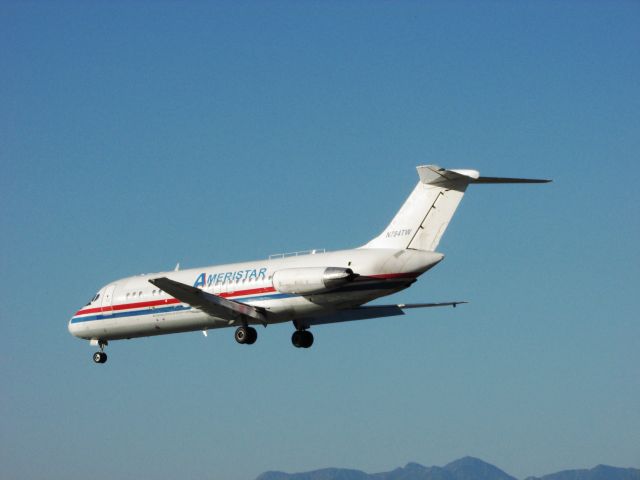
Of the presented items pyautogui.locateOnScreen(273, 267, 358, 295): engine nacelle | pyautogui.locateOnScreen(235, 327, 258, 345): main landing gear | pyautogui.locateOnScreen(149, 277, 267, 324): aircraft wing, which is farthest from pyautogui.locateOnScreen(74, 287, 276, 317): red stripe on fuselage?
pyautogui.locateOnScreen(235, 327, 258, 345): main landing gear

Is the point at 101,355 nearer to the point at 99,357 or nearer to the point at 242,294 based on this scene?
the point at 99,357

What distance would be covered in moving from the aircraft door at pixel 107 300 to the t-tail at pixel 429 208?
14308 mm

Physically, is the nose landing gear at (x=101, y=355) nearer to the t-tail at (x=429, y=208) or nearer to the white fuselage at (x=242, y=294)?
the white fuselage at (x=242, y=294)

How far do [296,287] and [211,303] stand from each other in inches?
149

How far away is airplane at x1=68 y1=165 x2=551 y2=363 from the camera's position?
40.9 meters

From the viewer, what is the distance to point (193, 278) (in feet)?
156

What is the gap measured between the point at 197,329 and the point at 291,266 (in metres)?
5.99

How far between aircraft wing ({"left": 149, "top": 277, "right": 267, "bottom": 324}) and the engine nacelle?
1.57 metres

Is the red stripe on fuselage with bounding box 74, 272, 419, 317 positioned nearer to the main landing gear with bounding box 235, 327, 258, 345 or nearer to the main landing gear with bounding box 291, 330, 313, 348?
the main landing gear with bounding box 235, 327, 258, 345

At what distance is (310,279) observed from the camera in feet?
137

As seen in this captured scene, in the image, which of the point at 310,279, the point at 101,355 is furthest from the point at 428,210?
the point at 101,355

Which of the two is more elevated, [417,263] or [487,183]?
[487,183]

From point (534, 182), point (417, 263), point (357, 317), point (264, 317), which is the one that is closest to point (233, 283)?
point (264, 317)

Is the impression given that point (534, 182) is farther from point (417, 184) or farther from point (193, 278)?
point (193, 278)
